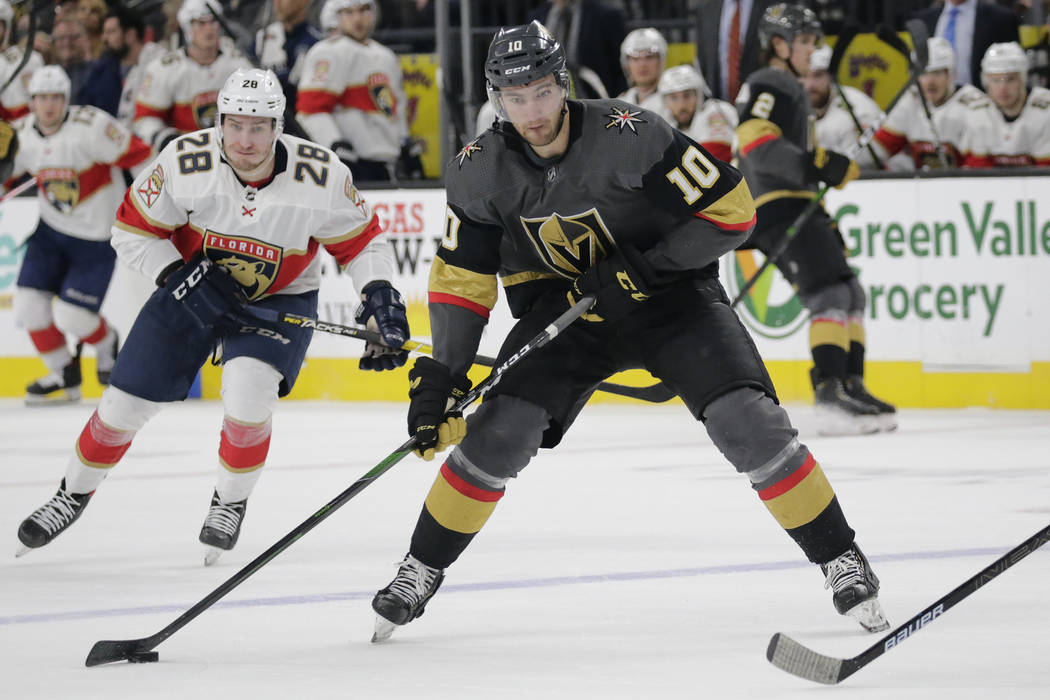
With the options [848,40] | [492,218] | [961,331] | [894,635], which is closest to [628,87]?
[848,40]

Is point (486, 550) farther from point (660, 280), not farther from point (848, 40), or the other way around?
point (848, 40)

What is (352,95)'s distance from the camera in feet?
28.2

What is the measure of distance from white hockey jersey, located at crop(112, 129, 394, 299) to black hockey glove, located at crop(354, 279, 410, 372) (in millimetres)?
100

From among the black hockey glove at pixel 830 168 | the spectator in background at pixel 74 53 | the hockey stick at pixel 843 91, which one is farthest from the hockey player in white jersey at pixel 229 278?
the spectator in background at pixel 74 53

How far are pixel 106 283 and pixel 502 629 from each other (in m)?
5.72

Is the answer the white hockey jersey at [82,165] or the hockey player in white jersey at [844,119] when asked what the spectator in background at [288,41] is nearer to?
the white hockey jersey at [82,165]

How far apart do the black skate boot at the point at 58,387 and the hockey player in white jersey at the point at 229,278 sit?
4373mm

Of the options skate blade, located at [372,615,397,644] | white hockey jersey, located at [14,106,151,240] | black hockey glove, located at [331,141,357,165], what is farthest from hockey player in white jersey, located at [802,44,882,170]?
skate blade, located at [372,615,397,644]

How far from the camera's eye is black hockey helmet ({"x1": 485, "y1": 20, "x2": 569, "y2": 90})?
128 inches

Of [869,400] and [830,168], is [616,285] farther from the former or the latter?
[869,400]

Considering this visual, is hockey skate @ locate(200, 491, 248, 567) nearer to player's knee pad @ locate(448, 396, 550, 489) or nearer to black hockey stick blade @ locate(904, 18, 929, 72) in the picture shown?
player's knee pad @ locate(448, 396, 550, 489)

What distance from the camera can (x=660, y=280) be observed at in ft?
11.1

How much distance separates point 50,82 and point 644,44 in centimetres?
290

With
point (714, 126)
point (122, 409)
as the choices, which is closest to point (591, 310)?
point (122, 409)
